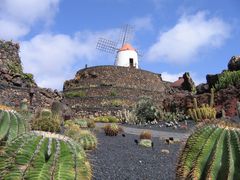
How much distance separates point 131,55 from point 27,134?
51.3 metres

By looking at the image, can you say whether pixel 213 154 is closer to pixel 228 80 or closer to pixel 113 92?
pixel 228 80

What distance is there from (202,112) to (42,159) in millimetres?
16548

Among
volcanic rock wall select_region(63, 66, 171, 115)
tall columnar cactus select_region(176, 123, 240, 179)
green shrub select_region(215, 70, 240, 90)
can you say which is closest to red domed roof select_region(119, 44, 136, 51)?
volcanic rock wall select_region(63, 66, 171, 115)

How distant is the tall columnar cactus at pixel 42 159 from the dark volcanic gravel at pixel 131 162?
3.29 m

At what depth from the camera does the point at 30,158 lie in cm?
355

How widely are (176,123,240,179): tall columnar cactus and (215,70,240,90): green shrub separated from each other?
687 inches

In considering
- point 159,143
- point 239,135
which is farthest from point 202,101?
point 239,135

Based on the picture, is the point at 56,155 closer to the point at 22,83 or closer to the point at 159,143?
the point at 159,143

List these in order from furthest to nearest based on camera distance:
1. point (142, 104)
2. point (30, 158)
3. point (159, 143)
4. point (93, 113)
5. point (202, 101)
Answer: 1. point (93, 113)
2. point (142, 104)
3. point (202, 101)
4. point (159, 143)
5. point (30, 158)

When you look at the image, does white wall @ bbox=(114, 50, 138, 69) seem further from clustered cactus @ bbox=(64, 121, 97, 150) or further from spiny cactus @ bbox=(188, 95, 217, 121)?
clustered cactus @ bbox=(64, 121, 97, 150)

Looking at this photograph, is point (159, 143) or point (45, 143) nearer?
point (45, 143)

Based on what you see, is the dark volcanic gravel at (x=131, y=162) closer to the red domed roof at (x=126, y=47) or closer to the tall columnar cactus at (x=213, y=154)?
the tall columnar cactus at (x=213, y=154)

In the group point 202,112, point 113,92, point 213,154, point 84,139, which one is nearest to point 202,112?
point 202,112

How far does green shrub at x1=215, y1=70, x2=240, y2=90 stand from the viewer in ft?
70.7
